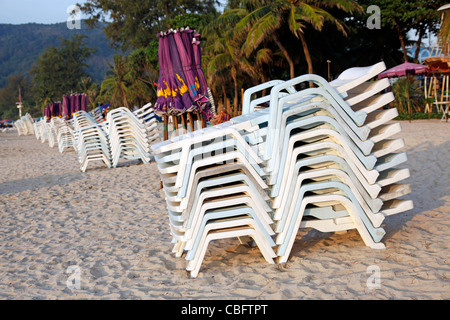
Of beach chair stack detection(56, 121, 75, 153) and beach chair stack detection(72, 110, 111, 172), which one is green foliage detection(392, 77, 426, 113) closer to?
beach chair stack detection(72, 110, 111, 172)

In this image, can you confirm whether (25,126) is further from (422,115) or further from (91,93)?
(422,115)

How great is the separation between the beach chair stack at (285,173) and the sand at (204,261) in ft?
0.86

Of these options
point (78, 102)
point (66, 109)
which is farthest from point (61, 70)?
point (66, 109)

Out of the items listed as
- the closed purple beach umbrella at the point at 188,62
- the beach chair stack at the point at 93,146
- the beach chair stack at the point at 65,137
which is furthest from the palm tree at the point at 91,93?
the closed purple beach umbrella at the point at 188,62

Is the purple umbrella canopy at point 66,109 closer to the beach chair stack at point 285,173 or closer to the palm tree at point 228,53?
the palm tree at point 228,53

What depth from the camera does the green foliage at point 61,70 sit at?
7794 centimetres

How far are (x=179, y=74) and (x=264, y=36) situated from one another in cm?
1499

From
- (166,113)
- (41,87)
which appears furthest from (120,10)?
(166,113)

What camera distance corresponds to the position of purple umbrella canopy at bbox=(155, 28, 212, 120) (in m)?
8.45

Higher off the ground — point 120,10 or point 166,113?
point 120,10

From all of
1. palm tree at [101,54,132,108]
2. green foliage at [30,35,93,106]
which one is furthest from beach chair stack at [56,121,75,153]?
Result: green foliage at [30,35,93,106]
